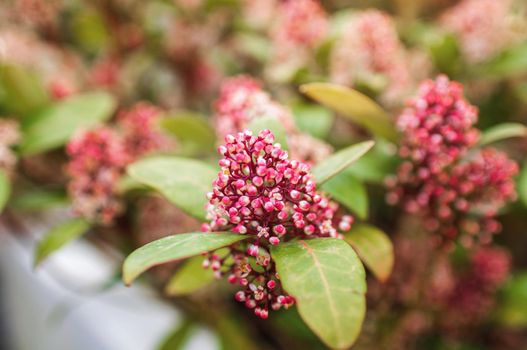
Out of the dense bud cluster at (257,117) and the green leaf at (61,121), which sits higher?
the dense bud cluster at (257,117)

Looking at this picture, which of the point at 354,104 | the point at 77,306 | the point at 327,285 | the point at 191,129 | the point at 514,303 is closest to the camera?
the point at 327,285

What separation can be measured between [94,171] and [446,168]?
0.42m

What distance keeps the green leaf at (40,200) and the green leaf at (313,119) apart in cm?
34

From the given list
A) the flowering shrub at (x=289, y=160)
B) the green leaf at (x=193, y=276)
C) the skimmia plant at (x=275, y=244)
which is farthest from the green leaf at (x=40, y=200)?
the skimmia plant at (x=275, y=244)

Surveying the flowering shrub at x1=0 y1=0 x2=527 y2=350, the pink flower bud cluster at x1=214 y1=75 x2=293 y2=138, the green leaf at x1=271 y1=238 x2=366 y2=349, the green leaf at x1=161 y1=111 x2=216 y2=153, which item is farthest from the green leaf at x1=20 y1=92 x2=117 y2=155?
the green leaf at x1=271 y1=238 x2=366 y2=349

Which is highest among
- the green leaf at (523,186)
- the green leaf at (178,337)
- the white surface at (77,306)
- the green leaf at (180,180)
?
the green leaf at (180,180)

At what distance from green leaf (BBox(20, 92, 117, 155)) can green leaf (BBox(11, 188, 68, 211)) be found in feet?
0.22

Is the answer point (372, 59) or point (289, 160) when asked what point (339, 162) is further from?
point (372, 59)

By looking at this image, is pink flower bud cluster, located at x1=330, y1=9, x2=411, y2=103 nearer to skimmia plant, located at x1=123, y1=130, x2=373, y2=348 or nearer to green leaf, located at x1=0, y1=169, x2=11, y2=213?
skimmia plant, located at x1=123, y1=130, x2=373, y2=348

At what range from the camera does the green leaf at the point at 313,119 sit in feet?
2.25

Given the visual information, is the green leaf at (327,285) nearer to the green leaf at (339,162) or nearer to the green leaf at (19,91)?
the green leaf at (339,162)

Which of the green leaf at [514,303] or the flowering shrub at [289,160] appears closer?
the flowering shrub at [289,160]

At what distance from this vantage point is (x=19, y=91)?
2.61 ft

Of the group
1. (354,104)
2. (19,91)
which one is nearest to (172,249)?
(354,104)
